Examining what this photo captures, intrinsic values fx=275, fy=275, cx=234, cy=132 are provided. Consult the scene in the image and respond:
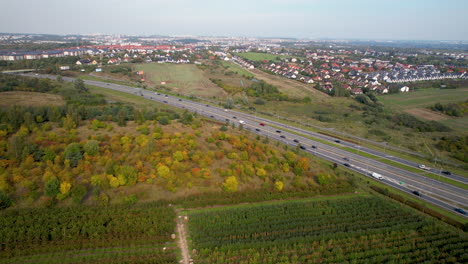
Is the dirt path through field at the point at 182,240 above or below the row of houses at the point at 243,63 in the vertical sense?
below

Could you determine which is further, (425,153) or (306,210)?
(425,153)

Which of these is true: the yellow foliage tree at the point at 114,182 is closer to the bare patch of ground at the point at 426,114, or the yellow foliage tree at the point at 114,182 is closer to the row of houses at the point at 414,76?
the bare patch of ground at the point at 426,114

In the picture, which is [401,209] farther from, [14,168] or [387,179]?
[14,168]

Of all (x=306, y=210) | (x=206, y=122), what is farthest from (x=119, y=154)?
(x=306, y=210)

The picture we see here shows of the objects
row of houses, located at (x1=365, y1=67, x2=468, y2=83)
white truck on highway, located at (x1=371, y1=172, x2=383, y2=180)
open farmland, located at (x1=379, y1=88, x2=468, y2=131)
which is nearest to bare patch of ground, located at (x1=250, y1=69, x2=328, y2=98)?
open farmland, located at (x1=379, y1=88, x2=468, y2=131)

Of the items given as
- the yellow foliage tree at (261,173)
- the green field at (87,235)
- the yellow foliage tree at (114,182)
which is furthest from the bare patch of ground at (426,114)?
the yellow foliage tree at (114,182)

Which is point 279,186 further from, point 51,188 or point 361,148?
point 51,188

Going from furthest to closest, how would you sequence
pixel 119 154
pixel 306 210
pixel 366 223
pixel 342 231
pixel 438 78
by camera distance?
1. pixel 438 78
2. pixel 119 154
3. pixel 306 210
4. pixel 366 223
5. pixel 342 231
